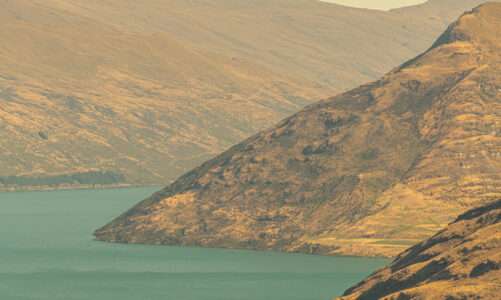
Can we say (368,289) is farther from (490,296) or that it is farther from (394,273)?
(490,296)

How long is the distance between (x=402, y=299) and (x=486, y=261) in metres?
12.5

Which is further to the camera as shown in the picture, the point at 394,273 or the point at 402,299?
the point at 394,273

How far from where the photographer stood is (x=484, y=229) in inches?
7608

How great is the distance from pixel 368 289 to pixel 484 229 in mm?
19845

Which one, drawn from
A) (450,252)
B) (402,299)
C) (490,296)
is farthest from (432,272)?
(490,296)

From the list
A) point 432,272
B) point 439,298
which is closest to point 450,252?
point 432,272

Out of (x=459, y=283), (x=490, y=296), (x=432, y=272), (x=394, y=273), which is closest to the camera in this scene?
(x=490, y=296)

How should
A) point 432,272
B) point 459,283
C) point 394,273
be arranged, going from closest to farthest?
1. point 459,283
2. point 432,272
3. point 394,273

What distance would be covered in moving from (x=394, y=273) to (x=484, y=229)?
15.3 meters

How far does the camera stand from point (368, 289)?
199 m

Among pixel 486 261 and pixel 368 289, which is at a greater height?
pixel 486 261

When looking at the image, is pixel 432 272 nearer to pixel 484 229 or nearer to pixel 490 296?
pixel 484 229

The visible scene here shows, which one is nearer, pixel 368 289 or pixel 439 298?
pixel 439 298

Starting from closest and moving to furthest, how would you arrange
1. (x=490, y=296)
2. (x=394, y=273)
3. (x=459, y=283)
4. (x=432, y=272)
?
(x=490, y=296)
(x=459, y=283)
(x=432, y=272)
(x=394, y=273)
